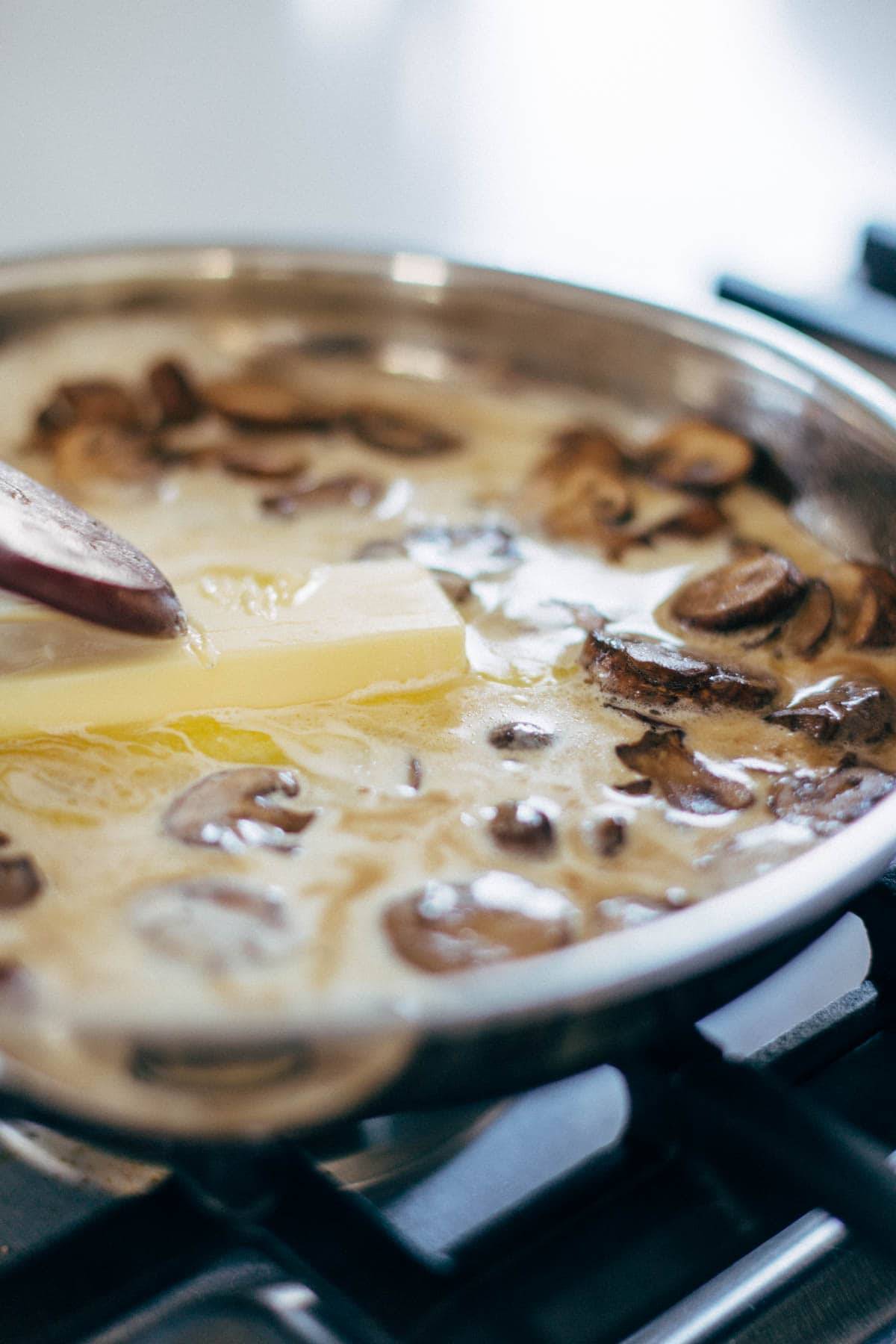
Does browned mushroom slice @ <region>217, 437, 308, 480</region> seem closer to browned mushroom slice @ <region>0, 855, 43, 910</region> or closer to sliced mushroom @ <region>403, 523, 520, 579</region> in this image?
sliced mushroom @ <region>403, 523, 520, 579</region>

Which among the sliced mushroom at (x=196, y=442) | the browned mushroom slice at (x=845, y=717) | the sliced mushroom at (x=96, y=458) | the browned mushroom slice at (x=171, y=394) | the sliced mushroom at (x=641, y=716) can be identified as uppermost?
the browned mushroom slice at (x=845, y=717)

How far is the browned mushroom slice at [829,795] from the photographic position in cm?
85

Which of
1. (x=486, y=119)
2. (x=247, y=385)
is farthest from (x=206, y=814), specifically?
(x=486, y=119)

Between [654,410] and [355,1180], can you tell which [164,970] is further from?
[654,410]

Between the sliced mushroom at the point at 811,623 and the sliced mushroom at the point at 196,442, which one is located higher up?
the sliced mushroom at the point at 811,623

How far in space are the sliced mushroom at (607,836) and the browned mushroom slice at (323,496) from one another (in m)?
0.51

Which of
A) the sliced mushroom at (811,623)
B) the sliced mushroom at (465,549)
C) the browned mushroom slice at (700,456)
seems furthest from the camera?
the browned mushroom slice at (700,456)

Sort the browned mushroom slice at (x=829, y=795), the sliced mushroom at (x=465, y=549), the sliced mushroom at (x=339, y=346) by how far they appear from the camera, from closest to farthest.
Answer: the browned mushroom slice at (x=829, y=795)
the sliced mushroom at (x=465, y=549)
the sliced mushroom at (x=339, y=346)

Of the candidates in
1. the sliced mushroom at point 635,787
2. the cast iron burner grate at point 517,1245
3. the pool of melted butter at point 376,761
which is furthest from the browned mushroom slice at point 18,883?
the sliced mushroom at point 635,787

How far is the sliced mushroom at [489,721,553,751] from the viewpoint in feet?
3.03

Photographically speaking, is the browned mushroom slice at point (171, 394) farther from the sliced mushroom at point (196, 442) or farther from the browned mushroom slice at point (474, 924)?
the browned mushroom slice at point (474, 924)

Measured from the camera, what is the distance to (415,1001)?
0.51 meters

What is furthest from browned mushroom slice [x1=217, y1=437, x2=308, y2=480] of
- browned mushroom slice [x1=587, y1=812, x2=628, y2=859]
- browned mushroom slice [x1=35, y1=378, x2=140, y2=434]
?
browned mushroom slice [x1=587, y1=812, x2=628, y2=859]

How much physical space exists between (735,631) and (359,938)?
0.48m
